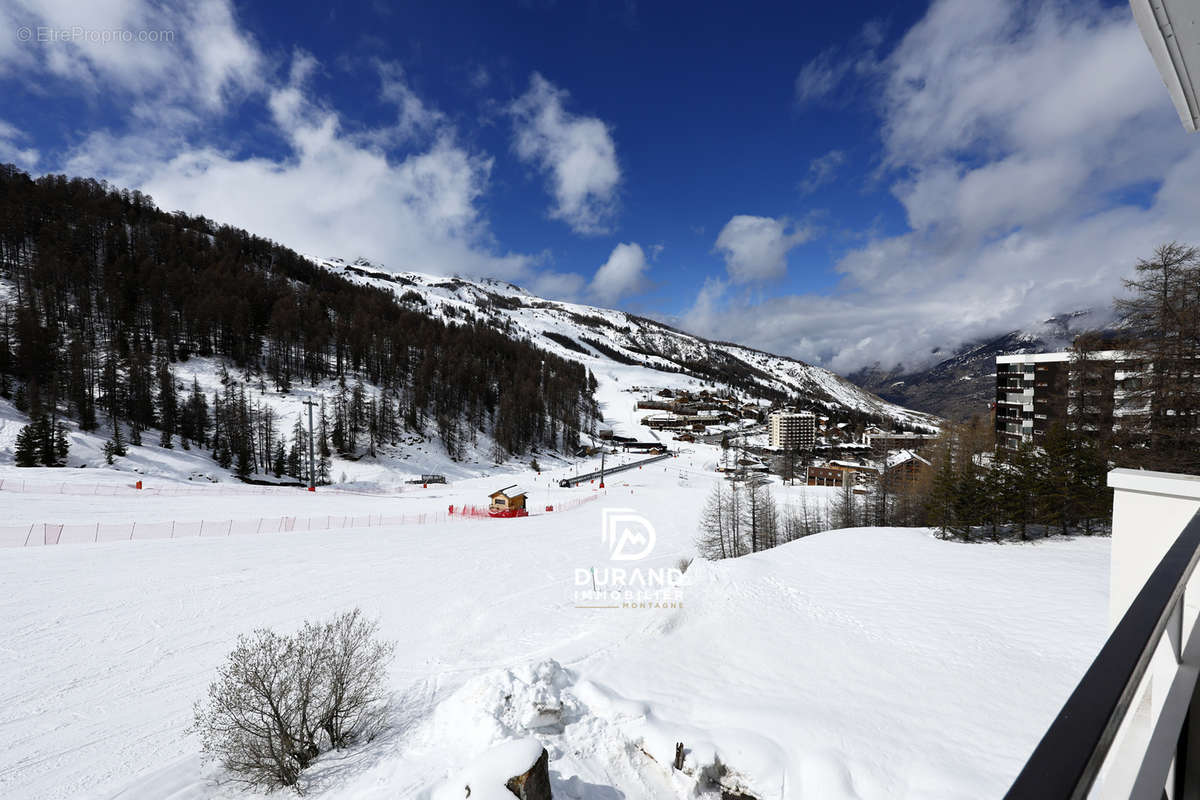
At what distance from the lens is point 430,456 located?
55.2 metres

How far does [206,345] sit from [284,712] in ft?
228

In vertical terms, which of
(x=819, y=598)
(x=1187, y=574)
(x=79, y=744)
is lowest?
(x=79, y=744)

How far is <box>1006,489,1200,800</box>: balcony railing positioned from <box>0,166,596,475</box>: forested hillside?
50.0 m

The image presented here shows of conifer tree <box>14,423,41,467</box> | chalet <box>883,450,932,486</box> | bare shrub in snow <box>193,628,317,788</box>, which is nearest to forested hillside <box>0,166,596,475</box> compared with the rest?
conifer tree <box>14,423,41,467</box>

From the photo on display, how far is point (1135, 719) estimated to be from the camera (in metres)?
1.76

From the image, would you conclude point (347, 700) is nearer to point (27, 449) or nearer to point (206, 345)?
point (27, 449)

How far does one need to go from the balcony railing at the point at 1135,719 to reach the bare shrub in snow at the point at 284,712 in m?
12.6

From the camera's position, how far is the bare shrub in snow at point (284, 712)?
9.52 m

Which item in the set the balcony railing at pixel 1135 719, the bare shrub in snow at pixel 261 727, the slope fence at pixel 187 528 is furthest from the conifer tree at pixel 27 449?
the balcony railing at pixel 1135 719

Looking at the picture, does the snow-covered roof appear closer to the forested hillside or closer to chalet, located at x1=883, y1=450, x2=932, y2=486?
chalet, located at x1=883, y1=450, x2=932, y2=486

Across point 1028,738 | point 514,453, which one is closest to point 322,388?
point 514,453

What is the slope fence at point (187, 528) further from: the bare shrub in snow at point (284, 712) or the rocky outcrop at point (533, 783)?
the rocky outcrop at point (533, 783)

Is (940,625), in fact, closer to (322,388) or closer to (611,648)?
(611,648)

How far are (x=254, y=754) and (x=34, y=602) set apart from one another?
12404mm
